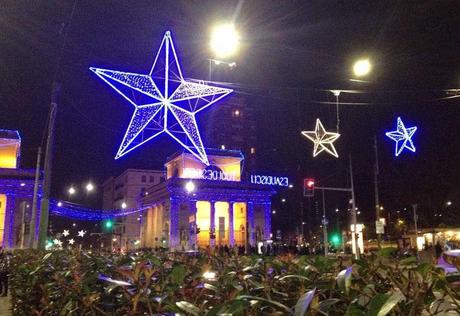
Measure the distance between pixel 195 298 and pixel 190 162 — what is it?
75193 mm

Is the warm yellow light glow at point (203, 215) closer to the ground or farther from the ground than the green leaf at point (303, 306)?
farther from the ground

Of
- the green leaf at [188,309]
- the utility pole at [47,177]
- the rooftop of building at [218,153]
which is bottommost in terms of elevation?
the green leaf at [188,309]

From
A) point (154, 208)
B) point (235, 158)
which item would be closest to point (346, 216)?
point (235, 158)

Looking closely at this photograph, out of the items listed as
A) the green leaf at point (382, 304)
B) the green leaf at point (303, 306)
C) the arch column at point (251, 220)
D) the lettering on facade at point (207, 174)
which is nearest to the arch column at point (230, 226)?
the arch column at point (251, 220)

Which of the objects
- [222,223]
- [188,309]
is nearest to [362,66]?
[188,309]

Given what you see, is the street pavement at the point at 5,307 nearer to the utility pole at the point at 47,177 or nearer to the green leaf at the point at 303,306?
the utility pole at the point at 47,177

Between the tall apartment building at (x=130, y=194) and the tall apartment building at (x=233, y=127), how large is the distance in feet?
58.6

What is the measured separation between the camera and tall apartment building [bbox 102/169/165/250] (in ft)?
355

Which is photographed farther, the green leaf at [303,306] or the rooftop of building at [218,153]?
the rooftop of building at [218,153]

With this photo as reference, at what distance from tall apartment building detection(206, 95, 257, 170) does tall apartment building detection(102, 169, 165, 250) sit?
704 inches

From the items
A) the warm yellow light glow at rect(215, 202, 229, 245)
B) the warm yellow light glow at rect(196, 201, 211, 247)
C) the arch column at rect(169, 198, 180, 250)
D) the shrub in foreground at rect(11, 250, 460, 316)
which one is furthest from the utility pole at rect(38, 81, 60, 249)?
the warm yellow light glow at rect(196, 201, 211, 247)

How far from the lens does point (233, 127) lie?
111688 millimetres

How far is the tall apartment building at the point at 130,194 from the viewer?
10831 centimetres

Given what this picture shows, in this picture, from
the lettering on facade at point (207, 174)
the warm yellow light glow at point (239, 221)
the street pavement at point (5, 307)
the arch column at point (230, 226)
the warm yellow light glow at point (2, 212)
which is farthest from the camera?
the warm yellow light glow at point (239, 221)
